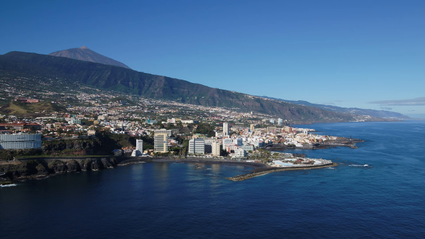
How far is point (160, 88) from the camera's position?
144 metres

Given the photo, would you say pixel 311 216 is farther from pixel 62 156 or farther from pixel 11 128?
pixel 11 128

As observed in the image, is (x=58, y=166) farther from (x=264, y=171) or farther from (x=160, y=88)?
(x=160, y=88)

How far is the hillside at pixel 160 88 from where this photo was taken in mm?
124625

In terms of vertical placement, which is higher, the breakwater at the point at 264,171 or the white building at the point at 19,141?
the white building at the point at 19,141

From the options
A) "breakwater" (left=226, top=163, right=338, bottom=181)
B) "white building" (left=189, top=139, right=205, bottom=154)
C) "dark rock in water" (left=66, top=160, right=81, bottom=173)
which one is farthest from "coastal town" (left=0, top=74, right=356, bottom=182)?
"dark rock in water" (left=66, top=160, right=81, bottom=173)

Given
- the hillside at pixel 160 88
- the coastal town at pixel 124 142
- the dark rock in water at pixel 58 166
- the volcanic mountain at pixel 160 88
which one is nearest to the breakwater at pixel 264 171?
the coastal town at pixel 124 142

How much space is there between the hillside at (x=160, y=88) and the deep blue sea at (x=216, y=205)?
107321 mm

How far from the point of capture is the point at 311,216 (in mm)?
15391

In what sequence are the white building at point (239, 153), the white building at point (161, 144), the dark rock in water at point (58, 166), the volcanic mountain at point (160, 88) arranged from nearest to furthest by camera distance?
1. the dark rock in water at point (58, 166)
2. the white building at point (239, 153)
3. the white building at point (161, 144)
4. the volcanic mountain at point (160, 88)

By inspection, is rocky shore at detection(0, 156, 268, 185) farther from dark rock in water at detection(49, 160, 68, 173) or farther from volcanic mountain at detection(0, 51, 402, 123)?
volcanic mountain at detection(0, 51, 402, 123)

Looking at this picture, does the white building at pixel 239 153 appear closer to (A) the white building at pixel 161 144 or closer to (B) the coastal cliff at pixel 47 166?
(A) the white building at pixel 161 144

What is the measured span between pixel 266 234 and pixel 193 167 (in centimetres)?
1703

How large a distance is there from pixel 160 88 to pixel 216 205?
427 feet

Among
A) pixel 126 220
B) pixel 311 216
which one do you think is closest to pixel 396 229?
pixel 311 216
